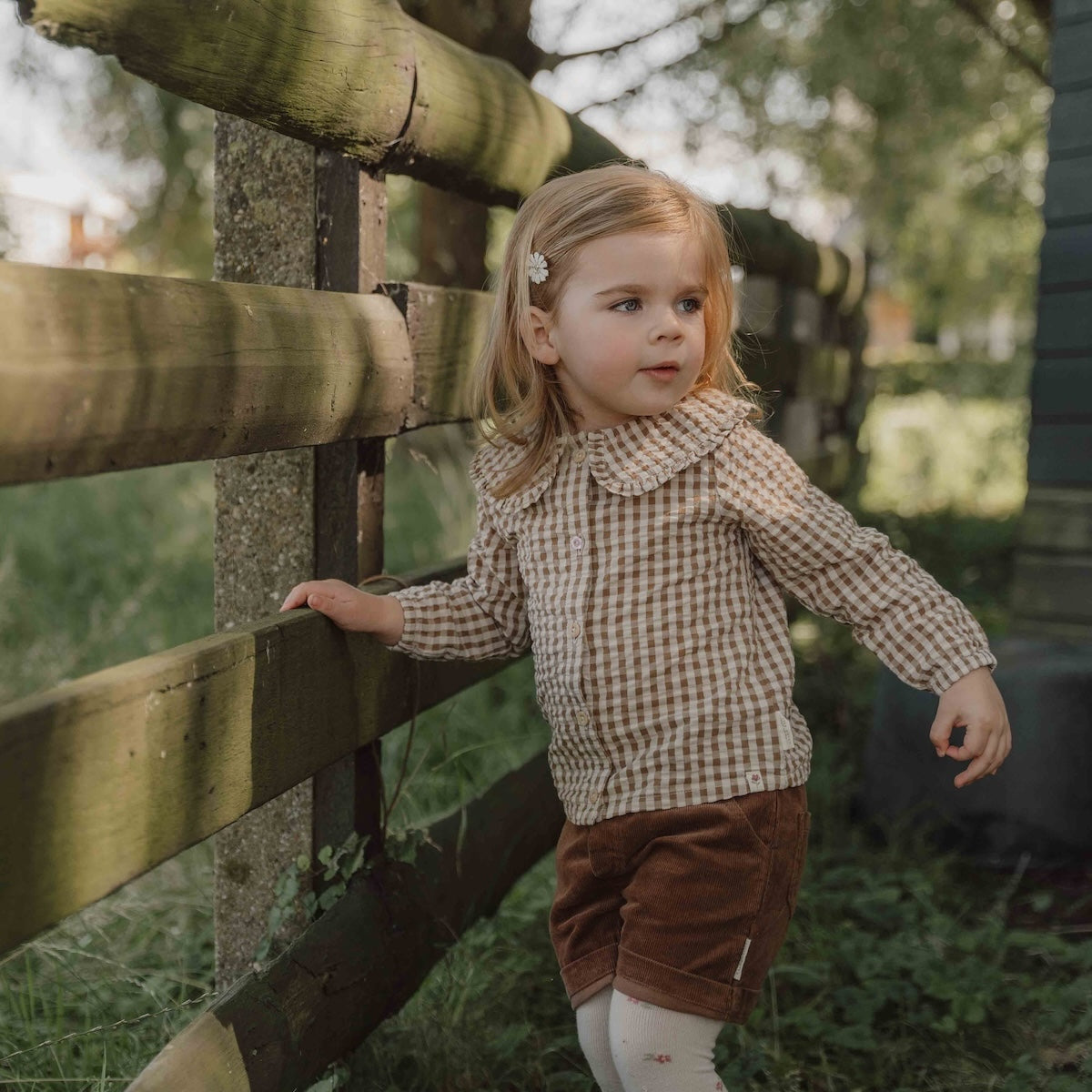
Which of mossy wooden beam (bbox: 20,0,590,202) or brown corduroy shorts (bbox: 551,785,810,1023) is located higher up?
mossy wooden beam (bbox: 20,0,590,202)

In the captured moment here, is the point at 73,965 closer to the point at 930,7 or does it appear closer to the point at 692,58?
the point at 692,58

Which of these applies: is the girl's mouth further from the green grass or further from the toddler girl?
the green grass

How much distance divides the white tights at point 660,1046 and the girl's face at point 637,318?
90 cm

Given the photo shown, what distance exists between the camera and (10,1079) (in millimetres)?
1840

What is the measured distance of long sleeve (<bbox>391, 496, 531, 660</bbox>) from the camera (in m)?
2.12

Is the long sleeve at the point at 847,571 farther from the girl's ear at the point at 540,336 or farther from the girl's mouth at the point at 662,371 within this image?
the girl's ear at the point at 540,336

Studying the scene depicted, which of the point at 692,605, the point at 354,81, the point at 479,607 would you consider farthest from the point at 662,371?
the point at 354,81

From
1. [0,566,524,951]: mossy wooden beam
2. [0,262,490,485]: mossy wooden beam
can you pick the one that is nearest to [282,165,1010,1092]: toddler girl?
[0,566,524,951]: mossy wooden beam

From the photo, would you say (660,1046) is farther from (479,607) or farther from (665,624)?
(479,607)

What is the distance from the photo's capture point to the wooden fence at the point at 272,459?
1301 mm

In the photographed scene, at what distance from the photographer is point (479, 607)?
2.19 meters

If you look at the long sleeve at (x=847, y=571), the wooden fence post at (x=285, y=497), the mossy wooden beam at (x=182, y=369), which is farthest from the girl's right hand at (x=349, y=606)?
the long sleeve at (x=847, y=571)

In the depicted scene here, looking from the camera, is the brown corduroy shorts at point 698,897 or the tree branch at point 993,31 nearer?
the brown corduroy shorts at point 698,897

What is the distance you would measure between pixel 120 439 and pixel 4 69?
15.1 feet
